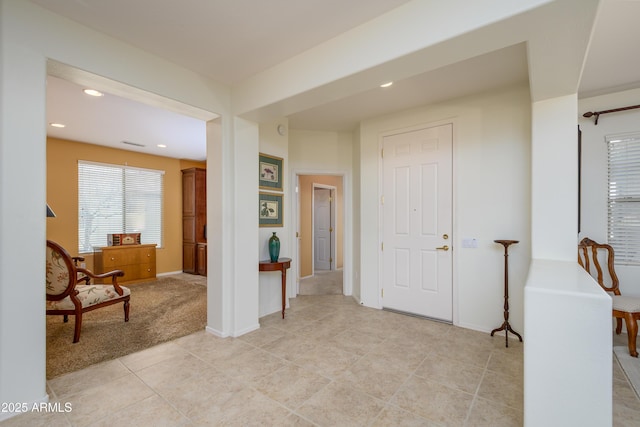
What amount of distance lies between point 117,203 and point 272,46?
16.3 feet

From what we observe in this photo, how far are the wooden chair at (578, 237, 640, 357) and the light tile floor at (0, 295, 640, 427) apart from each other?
0.42 meters

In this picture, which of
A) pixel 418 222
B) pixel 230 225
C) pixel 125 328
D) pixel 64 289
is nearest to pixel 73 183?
pixel 64 289

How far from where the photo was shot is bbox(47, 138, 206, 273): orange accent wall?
4.79 meters

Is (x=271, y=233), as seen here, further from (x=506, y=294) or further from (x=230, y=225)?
(x=506, y=294)

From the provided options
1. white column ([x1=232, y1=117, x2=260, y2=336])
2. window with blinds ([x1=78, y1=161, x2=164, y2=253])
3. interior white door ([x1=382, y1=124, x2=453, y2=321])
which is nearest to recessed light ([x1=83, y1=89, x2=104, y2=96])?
white column ([x1=232, y1=117, x2=260, y2=336])

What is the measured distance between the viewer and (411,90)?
3.06m

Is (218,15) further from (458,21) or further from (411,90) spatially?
(411,90)

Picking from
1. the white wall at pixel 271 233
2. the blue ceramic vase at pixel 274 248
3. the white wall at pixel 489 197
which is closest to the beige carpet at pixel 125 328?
the white wall at pixel 271 233

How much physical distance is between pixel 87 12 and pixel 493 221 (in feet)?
12.8

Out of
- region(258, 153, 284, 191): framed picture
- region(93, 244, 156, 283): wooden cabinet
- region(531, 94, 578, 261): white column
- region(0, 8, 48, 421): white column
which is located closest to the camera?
region(0, 8, 48, 421): white column

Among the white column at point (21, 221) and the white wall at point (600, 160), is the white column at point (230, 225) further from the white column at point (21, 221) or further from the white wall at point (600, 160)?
the white wall at point (600, 160)

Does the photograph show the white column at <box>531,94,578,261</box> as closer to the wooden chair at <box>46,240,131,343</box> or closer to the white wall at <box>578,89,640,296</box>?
the white wall at <box>578,89,640,296</box>

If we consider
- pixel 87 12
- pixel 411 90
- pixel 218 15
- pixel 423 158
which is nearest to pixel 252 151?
pixel 218 15

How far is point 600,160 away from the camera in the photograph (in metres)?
3.09
